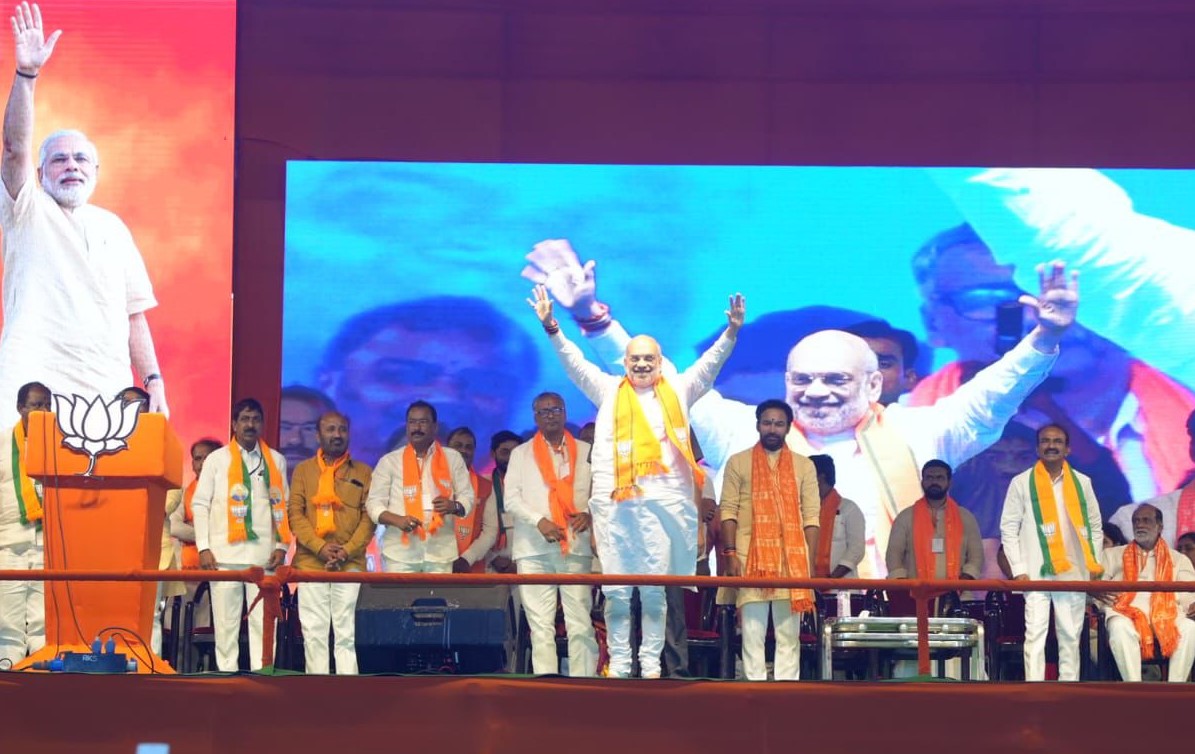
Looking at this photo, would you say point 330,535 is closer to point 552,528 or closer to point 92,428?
point 552,528

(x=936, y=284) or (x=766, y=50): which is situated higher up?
(x=766, y=50)

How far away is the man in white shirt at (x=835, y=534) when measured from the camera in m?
8.65

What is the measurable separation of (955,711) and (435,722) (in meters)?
1.87

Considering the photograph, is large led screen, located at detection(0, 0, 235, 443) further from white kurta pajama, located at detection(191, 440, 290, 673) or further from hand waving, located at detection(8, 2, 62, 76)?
white kurta pajama, located at detection(191, 440, 290, 673)

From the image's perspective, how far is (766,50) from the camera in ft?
36.1

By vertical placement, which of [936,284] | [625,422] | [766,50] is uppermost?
[766,50]

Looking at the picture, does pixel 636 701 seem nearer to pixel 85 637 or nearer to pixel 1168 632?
pixel 85 637

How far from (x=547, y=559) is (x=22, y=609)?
237 cm

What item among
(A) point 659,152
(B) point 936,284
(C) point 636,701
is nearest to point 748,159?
(A) point 659,152

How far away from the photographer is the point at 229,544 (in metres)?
8.37

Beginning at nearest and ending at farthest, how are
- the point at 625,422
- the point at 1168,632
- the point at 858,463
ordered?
1. the point at 625,422
2. the point at 1168,632
3. the point at 858,463

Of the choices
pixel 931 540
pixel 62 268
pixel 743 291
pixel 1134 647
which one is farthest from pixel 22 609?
pixel 1134 647

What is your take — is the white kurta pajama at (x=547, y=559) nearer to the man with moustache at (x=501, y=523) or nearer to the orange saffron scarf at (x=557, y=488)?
the orange saffron scarf at (x=557, y=488)

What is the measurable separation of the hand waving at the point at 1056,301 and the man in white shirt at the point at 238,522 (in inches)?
187
